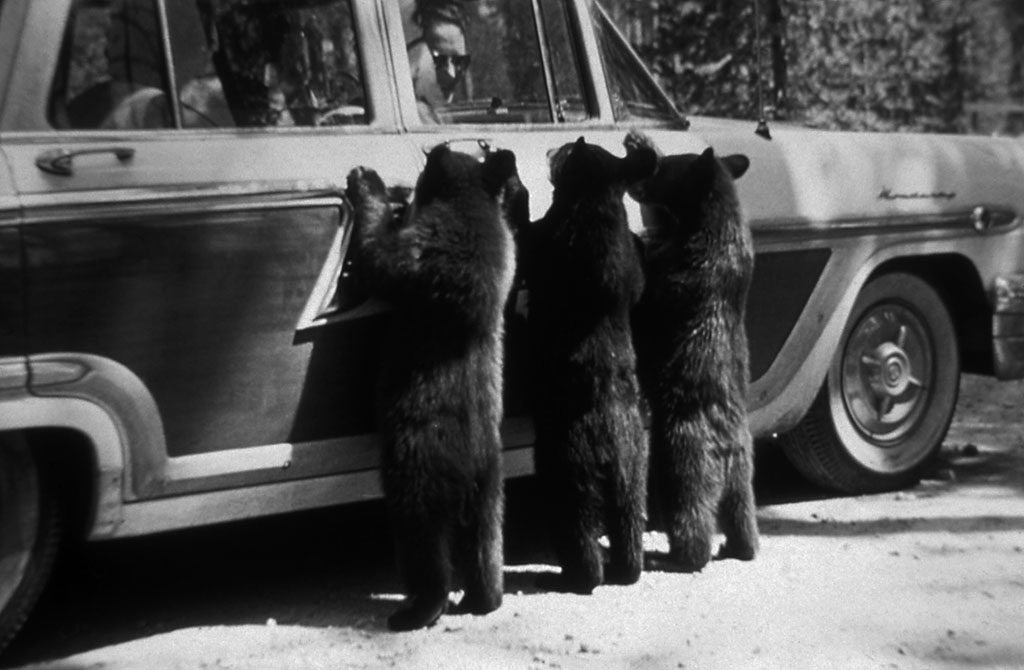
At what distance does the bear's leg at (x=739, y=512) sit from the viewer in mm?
5137

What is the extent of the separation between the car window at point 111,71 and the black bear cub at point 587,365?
1249 millimetres

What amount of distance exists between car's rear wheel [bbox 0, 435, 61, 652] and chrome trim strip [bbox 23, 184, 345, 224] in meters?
0.64

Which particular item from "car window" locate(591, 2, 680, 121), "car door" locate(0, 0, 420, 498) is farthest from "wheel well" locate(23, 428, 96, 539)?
"car window" locate(591, 2, 680, 121)

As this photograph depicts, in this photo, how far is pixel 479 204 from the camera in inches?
178

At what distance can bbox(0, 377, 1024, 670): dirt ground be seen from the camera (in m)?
4.38

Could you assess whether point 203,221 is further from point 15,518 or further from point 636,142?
point 636,142

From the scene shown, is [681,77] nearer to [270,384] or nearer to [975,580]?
[975,580]

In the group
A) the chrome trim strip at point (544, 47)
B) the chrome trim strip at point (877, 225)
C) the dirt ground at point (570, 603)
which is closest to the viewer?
the dirt ground at point (570, 603)

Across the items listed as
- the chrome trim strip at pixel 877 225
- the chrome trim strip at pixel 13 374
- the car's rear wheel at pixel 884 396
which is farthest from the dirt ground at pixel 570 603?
the chrome trim strip at pixel 877 225

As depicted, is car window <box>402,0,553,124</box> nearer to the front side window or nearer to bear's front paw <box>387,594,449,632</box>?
the front side window

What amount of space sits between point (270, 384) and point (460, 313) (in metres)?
0.60

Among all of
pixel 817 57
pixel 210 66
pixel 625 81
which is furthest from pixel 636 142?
pixel 817 57

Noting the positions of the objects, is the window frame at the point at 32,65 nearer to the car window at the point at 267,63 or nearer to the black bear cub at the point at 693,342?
the car window at the point at 267,63

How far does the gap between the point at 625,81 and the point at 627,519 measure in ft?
5.56
